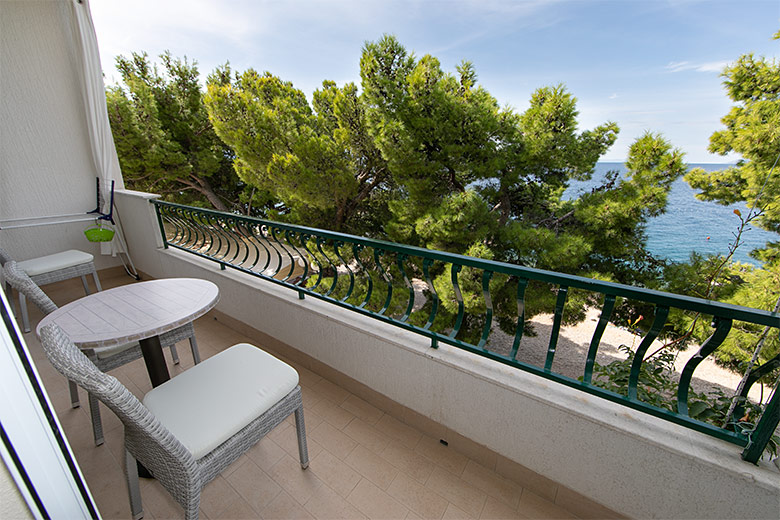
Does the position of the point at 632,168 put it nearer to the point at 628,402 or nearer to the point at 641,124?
the point at 641,124

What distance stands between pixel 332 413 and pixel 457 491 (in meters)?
0.82

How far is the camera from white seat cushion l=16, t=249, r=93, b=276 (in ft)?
8.39

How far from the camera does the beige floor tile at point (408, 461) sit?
61.1 inches

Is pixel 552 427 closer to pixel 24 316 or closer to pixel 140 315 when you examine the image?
pixel 140 315

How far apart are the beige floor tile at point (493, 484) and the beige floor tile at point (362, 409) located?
1.89 feet

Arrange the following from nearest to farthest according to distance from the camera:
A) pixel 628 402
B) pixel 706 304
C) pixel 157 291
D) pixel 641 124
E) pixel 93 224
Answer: pixel 706 304
pixel 628 402
pixel 157 291
pixel 93 224
pixel 641 124

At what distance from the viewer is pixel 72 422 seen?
1.79 m

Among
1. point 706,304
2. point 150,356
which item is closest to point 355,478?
point 150,356

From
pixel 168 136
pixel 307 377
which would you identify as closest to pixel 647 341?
pixel 307 377

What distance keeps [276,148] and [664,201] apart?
844 cm

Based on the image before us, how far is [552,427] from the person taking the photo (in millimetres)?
1331

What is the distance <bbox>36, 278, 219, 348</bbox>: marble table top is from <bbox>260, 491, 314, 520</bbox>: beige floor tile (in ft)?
3.05

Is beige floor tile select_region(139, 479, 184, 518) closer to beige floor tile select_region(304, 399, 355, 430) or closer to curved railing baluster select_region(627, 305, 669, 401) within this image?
beige floor tile select_region(304, 399, 355, 430)

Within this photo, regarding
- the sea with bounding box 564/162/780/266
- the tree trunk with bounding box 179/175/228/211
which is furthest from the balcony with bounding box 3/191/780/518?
the tree trunk with bounding box 179/175/228/211
